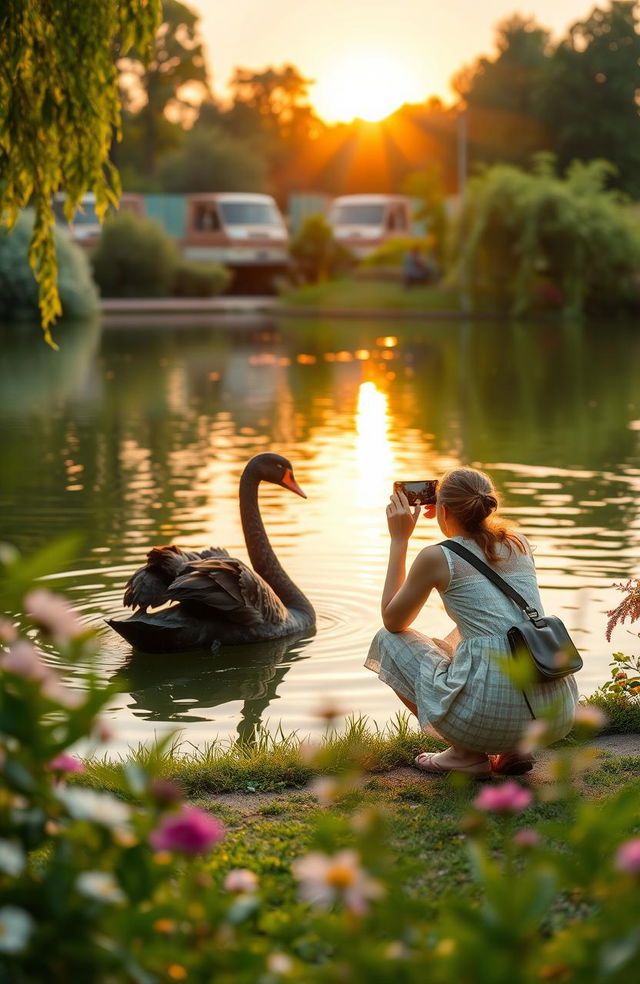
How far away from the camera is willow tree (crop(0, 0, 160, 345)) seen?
24.7ft

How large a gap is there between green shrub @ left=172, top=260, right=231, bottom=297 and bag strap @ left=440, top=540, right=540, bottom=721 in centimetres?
4513

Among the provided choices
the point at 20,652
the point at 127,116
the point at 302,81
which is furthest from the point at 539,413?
the point at 302,81

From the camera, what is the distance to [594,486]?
1384cm

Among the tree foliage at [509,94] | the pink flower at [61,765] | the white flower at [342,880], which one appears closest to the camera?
the white flower at [342,880]

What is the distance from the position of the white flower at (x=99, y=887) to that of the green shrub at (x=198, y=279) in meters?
47.9

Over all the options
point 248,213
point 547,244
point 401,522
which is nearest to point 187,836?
point 401,522

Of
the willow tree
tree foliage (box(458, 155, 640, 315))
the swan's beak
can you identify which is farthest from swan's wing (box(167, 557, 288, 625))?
tree foliage (box(458, 155, 640, 315))

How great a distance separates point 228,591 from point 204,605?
0.19 meters

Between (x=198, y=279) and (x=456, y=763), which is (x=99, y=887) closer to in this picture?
(x=456, y=763)

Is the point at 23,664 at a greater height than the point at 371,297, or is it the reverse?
the point at 23,664

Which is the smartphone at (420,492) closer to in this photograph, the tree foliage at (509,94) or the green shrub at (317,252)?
the green shrub at (317,252)

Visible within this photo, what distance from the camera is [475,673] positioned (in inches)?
209

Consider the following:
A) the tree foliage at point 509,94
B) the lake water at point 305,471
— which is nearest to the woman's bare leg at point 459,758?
the lake water at point 305,471

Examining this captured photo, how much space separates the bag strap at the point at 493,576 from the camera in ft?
17.9
